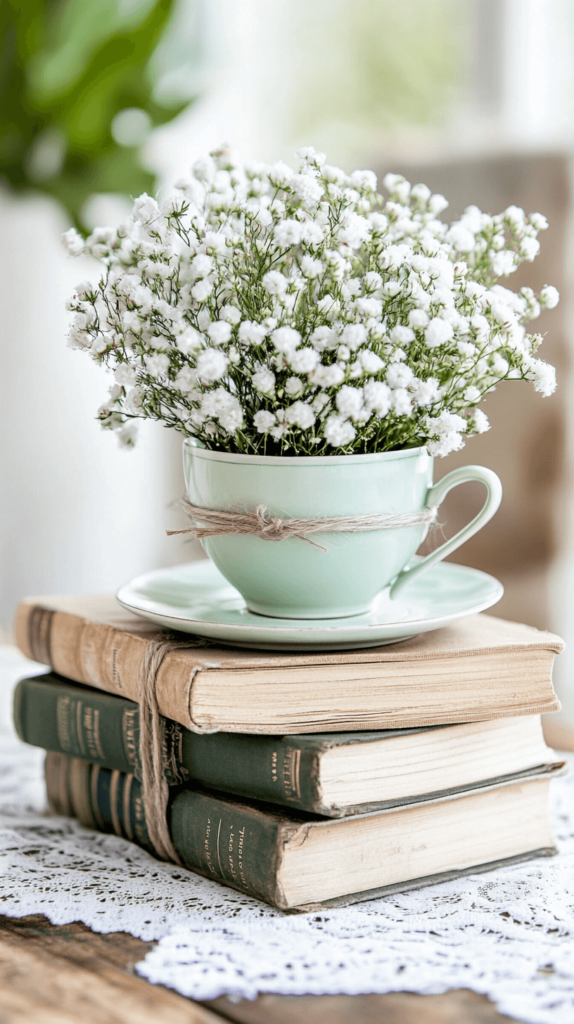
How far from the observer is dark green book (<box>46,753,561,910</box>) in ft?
2.02

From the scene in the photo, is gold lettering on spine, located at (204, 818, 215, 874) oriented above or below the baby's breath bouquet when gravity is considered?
below

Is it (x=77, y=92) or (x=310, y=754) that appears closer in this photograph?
(x=310, y=754)

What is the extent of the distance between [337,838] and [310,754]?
0.22 feet

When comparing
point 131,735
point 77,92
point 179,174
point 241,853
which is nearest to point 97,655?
point 131,735

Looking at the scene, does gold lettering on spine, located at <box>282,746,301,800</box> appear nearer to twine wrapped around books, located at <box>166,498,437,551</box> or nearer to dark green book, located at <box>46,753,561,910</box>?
dark green book, located at <box>46,753,561,910</box>

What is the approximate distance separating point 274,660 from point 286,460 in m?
0.13

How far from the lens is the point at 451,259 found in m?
0.71

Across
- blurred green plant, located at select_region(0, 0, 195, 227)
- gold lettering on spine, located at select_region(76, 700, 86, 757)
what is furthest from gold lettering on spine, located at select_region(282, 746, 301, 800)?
blurred green plant, located at select_region(0, 0, 195, 227)

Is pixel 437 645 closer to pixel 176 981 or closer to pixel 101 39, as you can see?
pixel 176 981

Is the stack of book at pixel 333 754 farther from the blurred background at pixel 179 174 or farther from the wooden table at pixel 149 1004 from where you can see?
the blurred background at pixel 179 174

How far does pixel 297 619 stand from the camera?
688 millimetres

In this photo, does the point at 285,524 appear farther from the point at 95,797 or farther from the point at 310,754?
the point at 95,797

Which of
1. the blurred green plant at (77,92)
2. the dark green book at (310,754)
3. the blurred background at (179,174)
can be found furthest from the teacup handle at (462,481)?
the blurred green plant at (77,92)

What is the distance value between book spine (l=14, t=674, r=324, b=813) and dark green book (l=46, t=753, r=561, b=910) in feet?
0.05
